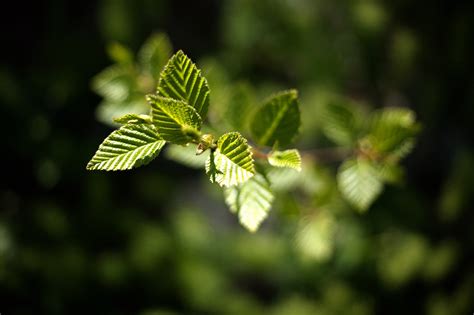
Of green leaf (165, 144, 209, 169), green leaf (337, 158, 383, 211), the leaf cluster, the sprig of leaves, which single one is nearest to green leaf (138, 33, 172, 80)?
the sprig of leaves

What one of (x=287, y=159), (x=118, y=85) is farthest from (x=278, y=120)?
(x=118, y=85)

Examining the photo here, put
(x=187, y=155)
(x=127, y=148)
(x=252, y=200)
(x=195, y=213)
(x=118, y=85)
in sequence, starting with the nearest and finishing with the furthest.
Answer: (x=127, y=148)
(x=252, y=200)
(x=187, y=155)
(x=118, y=85)
(x=195, y=213)

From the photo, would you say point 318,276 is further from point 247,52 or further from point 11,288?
point 11,288

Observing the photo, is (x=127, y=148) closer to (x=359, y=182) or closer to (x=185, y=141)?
(x=185, y=141)

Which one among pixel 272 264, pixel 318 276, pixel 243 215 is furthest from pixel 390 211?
pixel 243 215

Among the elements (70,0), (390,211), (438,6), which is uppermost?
(438,6)

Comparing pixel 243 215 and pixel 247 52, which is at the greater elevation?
pixel 247 52

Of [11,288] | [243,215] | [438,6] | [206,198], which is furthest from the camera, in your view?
[206,198]
